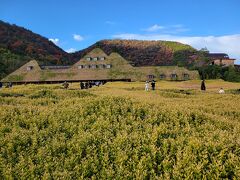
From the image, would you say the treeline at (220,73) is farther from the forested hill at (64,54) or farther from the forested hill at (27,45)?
the forested hill at (27,45)

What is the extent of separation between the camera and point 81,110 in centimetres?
1691

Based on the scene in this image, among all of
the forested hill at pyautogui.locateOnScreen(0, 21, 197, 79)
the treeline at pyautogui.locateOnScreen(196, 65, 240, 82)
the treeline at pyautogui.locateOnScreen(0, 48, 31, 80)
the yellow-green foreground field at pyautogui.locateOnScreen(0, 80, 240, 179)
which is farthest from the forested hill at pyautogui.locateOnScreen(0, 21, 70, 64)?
the yellow-green foreground field at pyautogui.locateOnScreen(0, 80, 240, 179)

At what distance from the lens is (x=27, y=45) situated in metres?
155

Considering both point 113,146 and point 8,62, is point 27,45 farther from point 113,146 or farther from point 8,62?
point 113,146

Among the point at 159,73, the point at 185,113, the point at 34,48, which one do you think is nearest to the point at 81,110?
the point at 185,113

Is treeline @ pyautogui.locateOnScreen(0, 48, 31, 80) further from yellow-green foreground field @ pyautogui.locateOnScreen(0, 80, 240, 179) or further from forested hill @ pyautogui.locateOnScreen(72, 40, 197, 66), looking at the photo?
yellow-green foreground field @ pyautogui.locateOnScreen(0, 80, 240, 179)

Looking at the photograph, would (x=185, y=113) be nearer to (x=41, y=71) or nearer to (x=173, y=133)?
(x=173, y=133)

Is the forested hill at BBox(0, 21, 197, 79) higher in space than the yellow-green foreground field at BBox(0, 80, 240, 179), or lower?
higher

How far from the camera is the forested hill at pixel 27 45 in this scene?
146750 millimetres

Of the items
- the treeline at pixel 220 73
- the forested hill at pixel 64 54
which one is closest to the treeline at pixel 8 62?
the forested hill at pixel 64 54

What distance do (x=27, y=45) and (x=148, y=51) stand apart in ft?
189

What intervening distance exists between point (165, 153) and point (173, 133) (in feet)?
6.54

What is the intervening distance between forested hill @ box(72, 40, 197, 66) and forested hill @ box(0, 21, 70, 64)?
15021 millimetres

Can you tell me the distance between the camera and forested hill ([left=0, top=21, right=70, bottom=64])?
481ft
